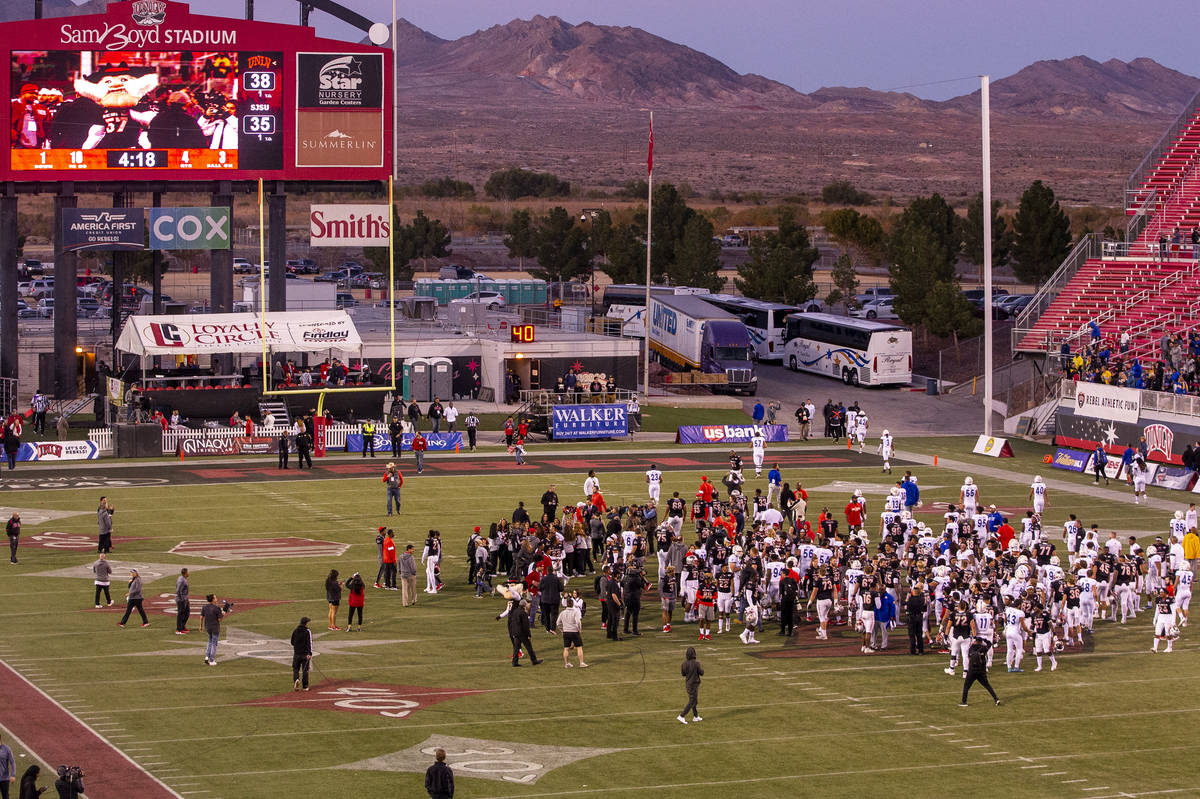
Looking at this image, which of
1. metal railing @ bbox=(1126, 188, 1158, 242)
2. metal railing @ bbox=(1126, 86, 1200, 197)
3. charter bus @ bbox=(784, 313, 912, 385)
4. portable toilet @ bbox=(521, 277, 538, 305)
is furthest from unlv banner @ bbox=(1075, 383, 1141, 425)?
portable toilet @ bbox=(521, 277, 538, 305)

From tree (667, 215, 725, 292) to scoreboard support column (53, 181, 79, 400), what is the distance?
37.0 metres

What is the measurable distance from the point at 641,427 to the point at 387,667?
32600 millimetres

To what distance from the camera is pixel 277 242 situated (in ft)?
186

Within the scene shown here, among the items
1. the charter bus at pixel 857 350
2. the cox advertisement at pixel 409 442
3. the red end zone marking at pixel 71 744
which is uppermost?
the charter bus at pixel 857 350

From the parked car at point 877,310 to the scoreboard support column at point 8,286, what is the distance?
43746mm

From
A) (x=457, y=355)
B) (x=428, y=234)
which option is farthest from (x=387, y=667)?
(x=428, y=234)

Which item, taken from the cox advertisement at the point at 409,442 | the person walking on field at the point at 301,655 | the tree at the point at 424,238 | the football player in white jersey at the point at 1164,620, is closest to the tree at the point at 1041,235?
the tree at the point at 424,238

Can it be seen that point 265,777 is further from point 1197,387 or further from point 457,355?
point 457,355

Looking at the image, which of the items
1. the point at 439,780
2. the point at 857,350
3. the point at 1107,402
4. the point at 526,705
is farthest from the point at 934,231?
the point at 439,780

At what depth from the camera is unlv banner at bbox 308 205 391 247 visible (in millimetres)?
55562

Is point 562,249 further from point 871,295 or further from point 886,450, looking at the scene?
point 886,450

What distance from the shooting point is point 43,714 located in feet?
72.2

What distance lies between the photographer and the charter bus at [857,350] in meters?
67.2

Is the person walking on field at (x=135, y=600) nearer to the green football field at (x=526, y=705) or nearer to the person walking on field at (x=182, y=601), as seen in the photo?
the green football field at (x=526, y=705)
